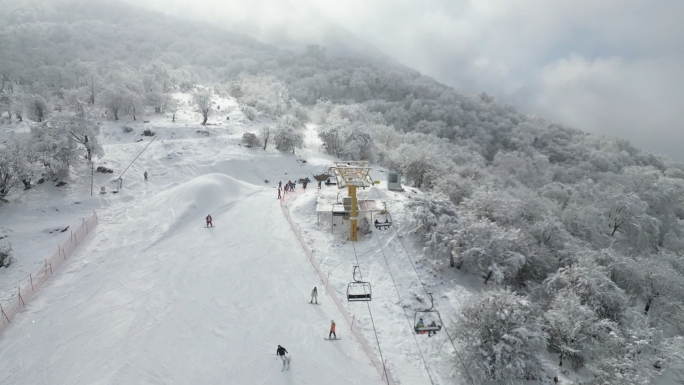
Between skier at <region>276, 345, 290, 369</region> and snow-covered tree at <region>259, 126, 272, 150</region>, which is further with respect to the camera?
snow-covered tree at <region>259, 126, 272, 150</region>

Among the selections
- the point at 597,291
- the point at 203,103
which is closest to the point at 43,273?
the point at 597,291

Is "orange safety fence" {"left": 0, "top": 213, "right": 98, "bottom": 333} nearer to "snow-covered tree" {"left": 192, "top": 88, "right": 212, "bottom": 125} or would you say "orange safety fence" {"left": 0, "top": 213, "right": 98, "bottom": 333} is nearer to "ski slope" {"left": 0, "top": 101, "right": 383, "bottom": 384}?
"ski slope" {"left": 0, "top": 101, "right": 383, "bottom": 384}

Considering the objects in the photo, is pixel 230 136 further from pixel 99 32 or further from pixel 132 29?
pixel 132 29

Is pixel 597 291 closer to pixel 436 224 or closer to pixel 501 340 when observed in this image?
pixel 501 340

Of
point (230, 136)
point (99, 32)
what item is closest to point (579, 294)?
point (230, 136)

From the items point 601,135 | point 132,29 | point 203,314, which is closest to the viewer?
point 203,314

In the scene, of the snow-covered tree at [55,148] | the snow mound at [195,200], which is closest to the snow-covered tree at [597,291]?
the snow mound at [195,200]

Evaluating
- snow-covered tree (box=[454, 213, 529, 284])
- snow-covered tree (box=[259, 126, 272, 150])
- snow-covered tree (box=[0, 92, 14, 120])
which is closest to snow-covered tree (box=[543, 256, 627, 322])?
snow-covered tree (box=[454, 213, 529, 284])
